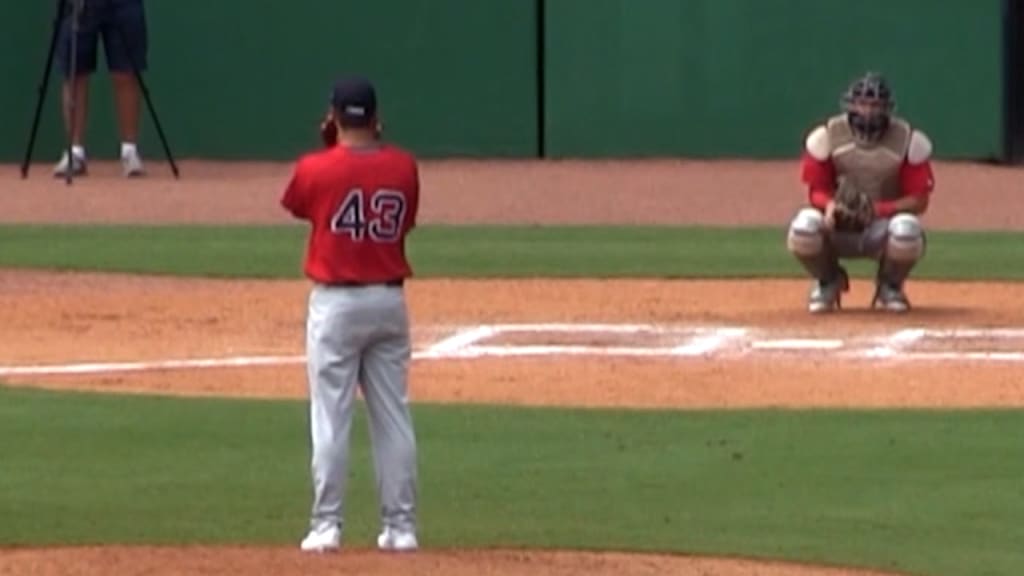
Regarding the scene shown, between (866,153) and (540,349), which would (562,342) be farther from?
(866,153)

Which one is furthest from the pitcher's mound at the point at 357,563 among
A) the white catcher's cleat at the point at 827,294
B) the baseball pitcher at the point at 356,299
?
the white catcher's cleat at the point at 827,294

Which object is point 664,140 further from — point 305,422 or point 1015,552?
point 1015,552

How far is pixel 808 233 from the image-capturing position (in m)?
15.5

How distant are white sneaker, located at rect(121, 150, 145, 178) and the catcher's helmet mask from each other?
9131 millimetres

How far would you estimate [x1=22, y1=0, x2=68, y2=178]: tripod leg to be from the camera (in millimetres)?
22891

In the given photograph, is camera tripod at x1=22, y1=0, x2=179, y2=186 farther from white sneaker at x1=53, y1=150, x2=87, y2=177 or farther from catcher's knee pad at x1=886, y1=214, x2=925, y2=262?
catcher's knee pad at x1=886, y1=214, x2=925, y2=262

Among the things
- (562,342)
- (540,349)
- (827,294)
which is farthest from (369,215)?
(827,294)

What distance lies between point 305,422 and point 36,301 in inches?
203

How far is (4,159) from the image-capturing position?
982 inches

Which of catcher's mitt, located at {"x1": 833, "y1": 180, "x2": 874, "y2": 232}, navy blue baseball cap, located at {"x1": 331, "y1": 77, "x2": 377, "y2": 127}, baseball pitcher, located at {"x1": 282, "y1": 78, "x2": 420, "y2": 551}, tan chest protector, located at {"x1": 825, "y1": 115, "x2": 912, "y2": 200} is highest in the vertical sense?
navy blue baseball cap, located at {"x1": 331, "y1": 77, "x2": 377, "y2": 127}

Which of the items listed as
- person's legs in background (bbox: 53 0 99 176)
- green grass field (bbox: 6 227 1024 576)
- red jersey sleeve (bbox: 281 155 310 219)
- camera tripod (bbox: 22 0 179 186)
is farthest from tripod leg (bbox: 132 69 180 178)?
red jersey sleeve (bbox: 281 155 310 219)

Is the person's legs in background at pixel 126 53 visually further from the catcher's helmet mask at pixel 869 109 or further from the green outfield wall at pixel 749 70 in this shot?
the catcher's helmet mask at pixel 869 109

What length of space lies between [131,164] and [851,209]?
9342mm

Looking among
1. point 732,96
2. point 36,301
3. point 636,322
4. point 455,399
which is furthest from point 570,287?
point 732,96
